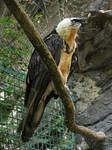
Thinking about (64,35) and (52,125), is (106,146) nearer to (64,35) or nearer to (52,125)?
(52,125)

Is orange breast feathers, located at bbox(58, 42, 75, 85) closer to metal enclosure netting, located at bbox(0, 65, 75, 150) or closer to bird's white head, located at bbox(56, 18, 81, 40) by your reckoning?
bird's white head, located at bbox(56, 18, 81, 40)

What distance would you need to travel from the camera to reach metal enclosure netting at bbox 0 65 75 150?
2.96 m

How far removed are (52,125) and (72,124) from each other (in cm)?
95

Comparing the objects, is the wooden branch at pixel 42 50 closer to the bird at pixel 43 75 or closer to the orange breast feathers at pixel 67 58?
the bird at pixel 43 75

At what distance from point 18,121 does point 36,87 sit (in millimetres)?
531

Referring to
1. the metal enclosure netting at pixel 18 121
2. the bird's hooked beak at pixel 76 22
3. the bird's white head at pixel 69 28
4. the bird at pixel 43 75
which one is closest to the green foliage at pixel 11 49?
the metal enclosure netting at pixel 18 121

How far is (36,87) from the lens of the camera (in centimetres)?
296

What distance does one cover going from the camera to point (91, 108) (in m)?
3.87

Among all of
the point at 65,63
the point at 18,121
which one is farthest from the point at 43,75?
the point at 18,121

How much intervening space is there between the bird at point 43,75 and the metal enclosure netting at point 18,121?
18 centimetres

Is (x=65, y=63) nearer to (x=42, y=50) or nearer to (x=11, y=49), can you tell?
(x=11, y=49)

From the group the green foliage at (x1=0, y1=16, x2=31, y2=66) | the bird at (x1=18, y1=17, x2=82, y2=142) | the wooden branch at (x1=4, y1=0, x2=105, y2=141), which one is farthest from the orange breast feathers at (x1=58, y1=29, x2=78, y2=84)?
the wooden branch at (x1=4, y1=0, x2=105, y2=141)

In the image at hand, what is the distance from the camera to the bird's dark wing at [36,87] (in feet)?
9.21

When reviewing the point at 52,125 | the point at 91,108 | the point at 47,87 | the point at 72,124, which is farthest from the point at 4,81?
the point at 91,108
